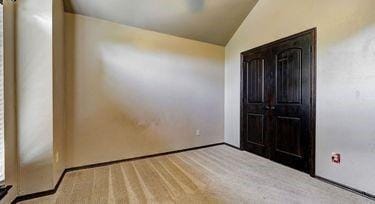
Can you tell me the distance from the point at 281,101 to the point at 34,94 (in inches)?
133

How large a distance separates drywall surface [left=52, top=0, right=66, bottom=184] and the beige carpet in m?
0.31

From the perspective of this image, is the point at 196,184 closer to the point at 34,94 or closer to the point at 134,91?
the point at 134,91

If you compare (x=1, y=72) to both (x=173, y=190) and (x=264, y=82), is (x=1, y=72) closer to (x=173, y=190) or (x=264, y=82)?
(x=173, y=190)

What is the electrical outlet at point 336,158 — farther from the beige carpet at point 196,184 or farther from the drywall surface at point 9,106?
the drywall surface at point 9,106

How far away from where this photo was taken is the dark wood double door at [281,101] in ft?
9.19

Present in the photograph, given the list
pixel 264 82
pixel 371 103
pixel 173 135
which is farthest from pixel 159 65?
pixel 371 103

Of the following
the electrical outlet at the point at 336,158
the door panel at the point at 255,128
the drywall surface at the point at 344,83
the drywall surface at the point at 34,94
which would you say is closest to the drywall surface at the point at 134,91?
the drywall surface at the point at 34,94

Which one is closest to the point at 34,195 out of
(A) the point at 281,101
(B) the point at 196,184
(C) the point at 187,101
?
(B) the point at 196,184

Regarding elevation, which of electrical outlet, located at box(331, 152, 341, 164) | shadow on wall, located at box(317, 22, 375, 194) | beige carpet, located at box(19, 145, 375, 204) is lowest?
beige carpet, located at box(19, 145, 375, 204)

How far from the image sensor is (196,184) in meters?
2.46

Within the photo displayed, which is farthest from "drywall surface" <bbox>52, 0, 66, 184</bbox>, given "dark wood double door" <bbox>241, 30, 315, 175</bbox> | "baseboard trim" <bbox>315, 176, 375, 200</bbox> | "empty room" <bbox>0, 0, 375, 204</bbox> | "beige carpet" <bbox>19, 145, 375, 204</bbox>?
"baseboard trim" <bbox>315, 176, 375, 200</bbox>

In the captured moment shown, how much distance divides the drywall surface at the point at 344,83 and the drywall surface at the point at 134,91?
1.89 metres

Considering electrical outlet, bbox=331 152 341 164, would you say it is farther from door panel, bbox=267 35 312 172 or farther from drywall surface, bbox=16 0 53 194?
drywall surface, bbox=16 0 53 194

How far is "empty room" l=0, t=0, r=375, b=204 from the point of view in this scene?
214cm
